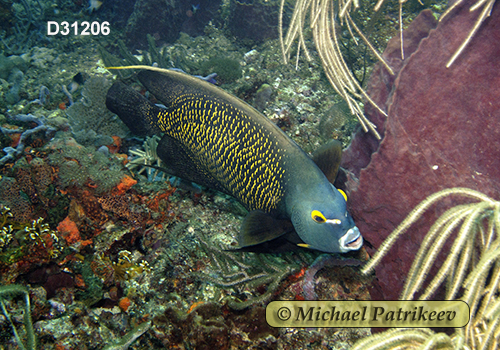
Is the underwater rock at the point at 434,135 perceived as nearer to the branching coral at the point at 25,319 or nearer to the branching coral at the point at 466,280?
the branching coral at the point at 466,280

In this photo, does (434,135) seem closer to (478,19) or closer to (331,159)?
(331,159)

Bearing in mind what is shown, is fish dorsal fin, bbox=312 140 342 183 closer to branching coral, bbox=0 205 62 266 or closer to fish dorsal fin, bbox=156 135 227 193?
fish dorsal fin, bbox=156 135 227 193

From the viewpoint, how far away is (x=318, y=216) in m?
2.09

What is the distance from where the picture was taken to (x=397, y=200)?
2.31 meters

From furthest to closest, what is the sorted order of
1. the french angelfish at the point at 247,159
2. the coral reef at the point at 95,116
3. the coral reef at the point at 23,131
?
the coral reef at the point at 95,116, the coral reef at the point at 23,131, the french angelfish at the point at 247,159

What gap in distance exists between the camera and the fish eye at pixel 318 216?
2076 millimetres

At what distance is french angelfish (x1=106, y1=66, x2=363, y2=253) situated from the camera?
2.13 m

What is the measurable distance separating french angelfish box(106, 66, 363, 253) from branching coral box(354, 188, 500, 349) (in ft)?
1.65

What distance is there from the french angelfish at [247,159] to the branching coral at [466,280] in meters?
0.50

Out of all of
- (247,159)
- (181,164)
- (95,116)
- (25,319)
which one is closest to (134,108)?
(181,164)

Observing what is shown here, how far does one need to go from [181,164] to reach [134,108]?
0.78 m

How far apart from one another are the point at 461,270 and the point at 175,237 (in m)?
2.61

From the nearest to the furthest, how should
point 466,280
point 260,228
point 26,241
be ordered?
1. point 466,280
2. point 260,228
3. point 26,241

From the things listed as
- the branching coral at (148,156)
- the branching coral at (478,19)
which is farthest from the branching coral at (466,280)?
the branching coral at (148,156)
